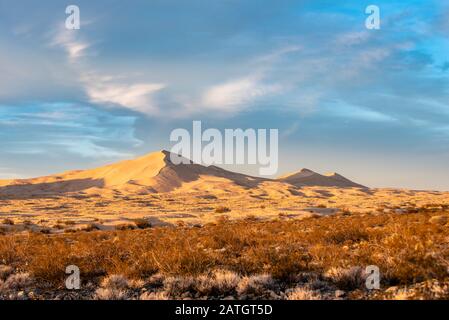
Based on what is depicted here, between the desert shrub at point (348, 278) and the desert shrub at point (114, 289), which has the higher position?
the desert shrub at point (348, 278)

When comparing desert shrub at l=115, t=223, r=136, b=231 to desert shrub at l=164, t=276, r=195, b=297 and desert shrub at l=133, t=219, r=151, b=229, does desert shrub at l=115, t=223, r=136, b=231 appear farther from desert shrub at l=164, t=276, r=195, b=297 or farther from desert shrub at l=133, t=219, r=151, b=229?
desert shrub at l=164, t=276, r=195, b=297

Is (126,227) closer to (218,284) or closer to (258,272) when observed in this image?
(258,272)

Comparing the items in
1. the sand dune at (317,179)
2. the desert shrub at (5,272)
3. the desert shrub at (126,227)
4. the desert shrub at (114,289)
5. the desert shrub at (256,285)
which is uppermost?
the sand dune at (317,179)

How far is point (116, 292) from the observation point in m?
7.71

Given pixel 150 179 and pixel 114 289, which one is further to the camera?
pixel 150 179

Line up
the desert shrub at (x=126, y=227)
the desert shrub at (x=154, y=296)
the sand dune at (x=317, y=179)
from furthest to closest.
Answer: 1. the sand dune at (x=317, y=179)
2. the desert shrub at (x=126, y=227)
3. the desert shrub at (x=154, y=296)

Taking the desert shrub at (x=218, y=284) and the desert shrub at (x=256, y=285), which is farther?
the desert shrub at (x=218, y=284)

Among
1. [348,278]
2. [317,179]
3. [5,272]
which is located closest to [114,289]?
[5,272]

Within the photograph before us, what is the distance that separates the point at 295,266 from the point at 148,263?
352cm

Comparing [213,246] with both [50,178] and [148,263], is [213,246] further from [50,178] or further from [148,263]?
[50,178]

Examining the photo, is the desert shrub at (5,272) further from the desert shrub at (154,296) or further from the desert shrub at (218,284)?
the desert shrub at (218,284)

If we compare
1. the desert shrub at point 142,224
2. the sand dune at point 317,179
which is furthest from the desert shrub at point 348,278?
the sand dune at point 317,179

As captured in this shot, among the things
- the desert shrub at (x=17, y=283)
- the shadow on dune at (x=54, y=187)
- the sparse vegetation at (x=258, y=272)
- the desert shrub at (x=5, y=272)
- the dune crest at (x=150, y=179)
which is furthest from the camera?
the shadow on dune at (x=54, y=187)

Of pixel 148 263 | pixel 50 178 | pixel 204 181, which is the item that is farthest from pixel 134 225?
pixel 50 178
